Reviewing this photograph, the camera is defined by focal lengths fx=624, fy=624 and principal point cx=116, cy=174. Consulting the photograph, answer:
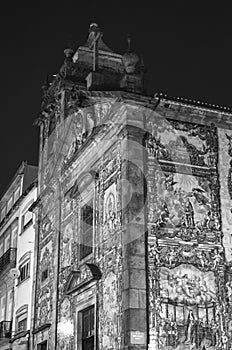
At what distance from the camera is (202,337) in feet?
50.8

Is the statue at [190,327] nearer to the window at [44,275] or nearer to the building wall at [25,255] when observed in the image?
the window at [44,275]

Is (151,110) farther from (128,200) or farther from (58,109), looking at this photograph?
(58,109)

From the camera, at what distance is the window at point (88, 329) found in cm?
1703

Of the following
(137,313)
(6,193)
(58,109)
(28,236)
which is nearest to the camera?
(137,313)

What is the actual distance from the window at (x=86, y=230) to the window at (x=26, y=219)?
287 inches

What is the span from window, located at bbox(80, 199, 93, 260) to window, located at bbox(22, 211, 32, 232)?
7.29 m

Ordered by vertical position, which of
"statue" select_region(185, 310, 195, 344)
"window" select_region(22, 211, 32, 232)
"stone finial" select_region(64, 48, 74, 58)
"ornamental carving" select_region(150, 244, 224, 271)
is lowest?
"statue" select_region(185, 310, 195, 344)

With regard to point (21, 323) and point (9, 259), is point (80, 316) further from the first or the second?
point (9, 259)

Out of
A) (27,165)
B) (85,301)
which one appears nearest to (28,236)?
(27,165)

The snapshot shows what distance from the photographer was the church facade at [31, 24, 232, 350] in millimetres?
15305

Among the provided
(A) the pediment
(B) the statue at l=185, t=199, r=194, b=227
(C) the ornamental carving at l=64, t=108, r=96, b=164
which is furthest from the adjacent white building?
(B) the statue at l=185, t=199, r=194, b=227

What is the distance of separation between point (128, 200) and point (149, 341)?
11.4 ft

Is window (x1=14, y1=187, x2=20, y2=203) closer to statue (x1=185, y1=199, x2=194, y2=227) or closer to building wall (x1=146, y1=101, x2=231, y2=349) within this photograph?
building wall (x1=146, y1=101, x2=231, y2=349)

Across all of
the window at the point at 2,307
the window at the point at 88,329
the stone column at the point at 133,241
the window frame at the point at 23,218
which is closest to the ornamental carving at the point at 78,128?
the stone column at the point at 133,241
